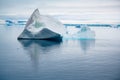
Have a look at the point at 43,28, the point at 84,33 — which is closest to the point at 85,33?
the point at 84,33

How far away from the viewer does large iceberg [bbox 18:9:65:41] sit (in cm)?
1412

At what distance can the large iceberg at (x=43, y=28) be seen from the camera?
14.1 metres

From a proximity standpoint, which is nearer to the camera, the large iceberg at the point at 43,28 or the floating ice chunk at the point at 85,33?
the large iceberg at the point at 43,28

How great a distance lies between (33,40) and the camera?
15.1 m

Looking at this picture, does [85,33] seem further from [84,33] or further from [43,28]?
[43,28]

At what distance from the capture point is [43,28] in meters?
14.1

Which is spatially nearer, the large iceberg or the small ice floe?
the large iceberg

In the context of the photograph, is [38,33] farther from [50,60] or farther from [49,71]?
[49,71]

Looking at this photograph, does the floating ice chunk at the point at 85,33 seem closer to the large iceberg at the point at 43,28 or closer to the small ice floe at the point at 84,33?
the small ice floe at the point at 84,33

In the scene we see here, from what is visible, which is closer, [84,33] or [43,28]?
[43,28]

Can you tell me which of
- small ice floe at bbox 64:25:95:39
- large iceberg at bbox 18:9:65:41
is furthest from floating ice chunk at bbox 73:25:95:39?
large iceberg at bbox 18:9:65:41

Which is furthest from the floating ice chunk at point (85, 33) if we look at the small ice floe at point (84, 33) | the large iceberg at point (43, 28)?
the large iceberg at point (43, 28)

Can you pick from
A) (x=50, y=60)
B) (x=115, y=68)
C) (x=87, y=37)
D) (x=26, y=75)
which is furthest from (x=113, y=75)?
(x=87, y=37)

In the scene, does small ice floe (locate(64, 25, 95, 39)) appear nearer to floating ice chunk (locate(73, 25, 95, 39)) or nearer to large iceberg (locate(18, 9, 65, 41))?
floating ice chunk (locate(73, 25, 95, 39))
